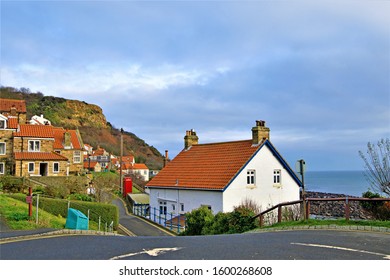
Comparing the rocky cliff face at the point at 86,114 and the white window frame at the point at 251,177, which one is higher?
the rocky cliff face at the point at 86,114

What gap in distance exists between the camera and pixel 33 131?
43719 mm

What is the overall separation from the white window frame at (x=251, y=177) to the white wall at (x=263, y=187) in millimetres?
231

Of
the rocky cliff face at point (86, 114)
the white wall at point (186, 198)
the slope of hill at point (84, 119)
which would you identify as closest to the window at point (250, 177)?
the white wall at point (186, 198)

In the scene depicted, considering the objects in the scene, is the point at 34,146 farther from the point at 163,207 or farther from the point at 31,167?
the point at 163,207

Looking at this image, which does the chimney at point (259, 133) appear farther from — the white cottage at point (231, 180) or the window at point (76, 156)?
the window at point (76, 156)

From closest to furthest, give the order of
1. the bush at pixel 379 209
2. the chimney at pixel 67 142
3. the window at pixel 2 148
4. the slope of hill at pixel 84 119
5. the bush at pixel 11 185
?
the bush at pixel 379 209 < the bush at pixel 11 185 < the window at pixel 2 148 < the chimney at pixel 67 142 < the slope of hill at pixel 84 119

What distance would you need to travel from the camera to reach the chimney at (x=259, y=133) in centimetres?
3275

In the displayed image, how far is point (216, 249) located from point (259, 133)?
2350 centimetres

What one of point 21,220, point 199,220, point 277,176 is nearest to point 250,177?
point 277,176

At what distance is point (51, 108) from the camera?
543 ft

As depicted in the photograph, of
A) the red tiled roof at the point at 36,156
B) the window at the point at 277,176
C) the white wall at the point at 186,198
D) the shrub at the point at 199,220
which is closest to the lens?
the shrub at the point at 199,220
